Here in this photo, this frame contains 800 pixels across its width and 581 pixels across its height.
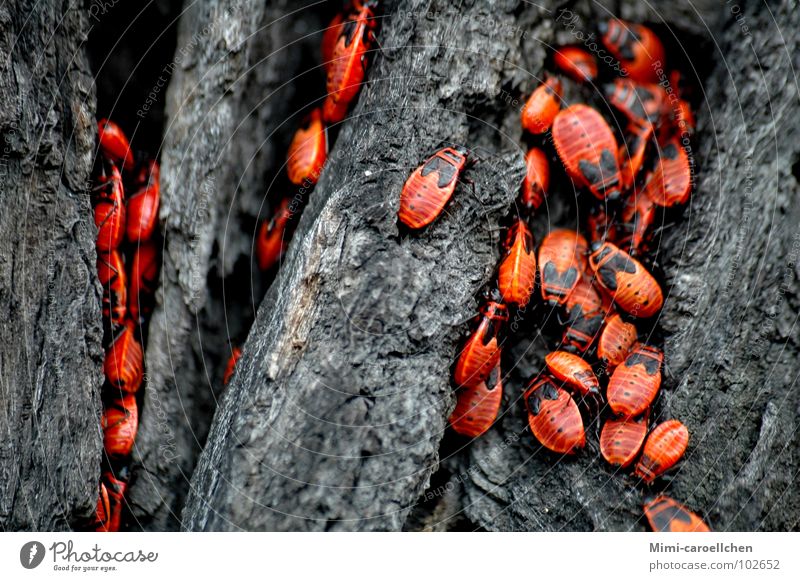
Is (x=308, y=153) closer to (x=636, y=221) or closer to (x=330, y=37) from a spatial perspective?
(x=330, y=37)

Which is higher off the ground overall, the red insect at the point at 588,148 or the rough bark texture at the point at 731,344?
the red insect at the point at 588,148

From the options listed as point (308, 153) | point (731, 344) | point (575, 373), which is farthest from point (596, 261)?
point (308, 153)

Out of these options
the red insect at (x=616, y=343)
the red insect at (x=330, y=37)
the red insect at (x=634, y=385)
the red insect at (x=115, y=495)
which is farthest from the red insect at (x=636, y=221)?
the red insect at (x=115, y=495)

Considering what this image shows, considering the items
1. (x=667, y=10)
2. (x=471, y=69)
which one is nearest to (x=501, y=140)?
(x=471, y=69)

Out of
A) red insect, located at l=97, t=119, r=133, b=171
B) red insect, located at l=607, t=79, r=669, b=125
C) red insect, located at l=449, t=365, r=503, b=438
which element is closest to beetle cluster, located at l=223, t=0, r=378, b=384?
red insect, located at l=97, t=119, r=133, b=171

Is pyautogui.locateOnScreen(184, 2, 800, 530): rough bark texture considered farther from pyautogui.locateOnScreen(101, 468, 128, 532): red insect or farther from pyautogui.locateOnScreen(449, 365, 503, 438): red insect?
pyautogui.locateOnScreen(101, 468, 128, 532): red insect

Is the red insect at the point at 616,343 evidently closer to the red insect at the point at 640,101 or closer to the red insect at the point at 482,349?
the red insect at the point at 482,349
